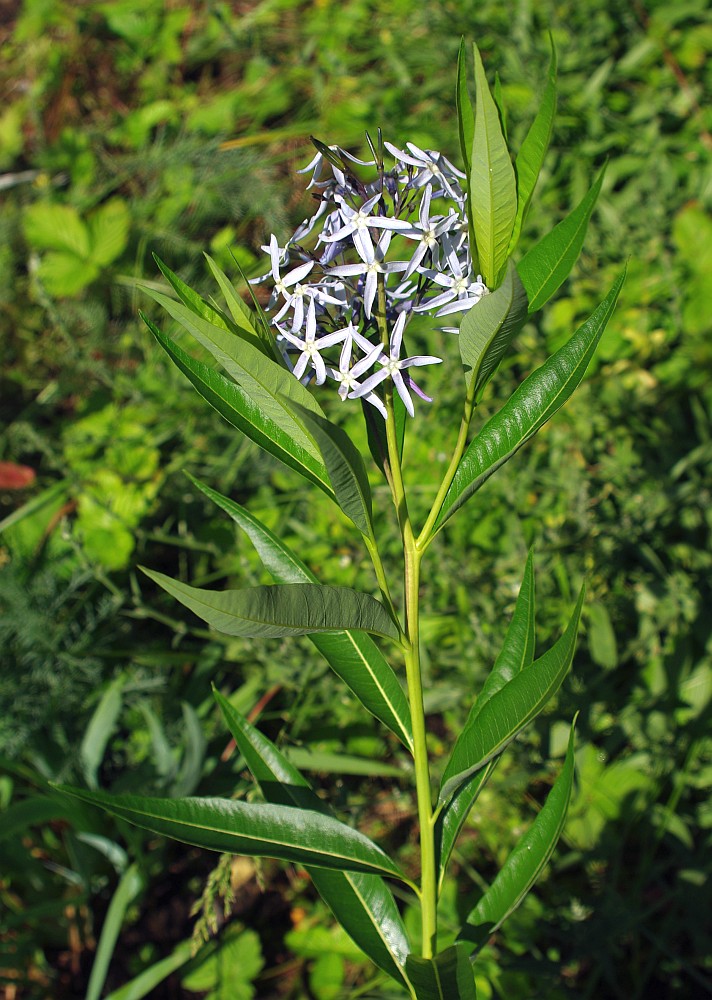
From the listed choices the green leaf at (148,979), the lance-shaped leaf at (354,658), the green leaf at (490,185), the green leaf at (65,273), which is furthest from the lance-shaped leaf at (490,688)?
the green leaf at (65,273)

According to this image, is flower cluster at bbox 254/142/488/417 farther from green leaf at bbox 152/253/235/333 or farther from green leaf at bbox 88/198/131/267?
green leaf at bbox 88/198/131/267

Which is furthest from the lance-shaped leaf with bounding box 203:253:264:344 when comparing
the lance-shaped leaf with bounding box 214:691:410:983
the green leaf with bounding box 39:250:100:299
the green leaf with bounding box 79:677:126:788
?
the green leaf with bounding box 39:250:100:299

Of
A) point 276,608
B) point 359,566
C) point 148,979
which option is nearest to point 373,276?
point 276,608

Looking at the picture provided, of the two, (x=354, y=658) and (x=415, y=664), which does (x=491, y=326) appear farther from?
(x=354, y=658)

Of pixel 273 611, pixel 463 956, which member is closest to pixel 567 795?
pixel 463 956

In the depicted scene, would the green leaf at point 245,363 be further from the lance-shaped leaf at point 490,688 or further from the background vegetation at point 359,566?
the background vegetation at point 359,566
